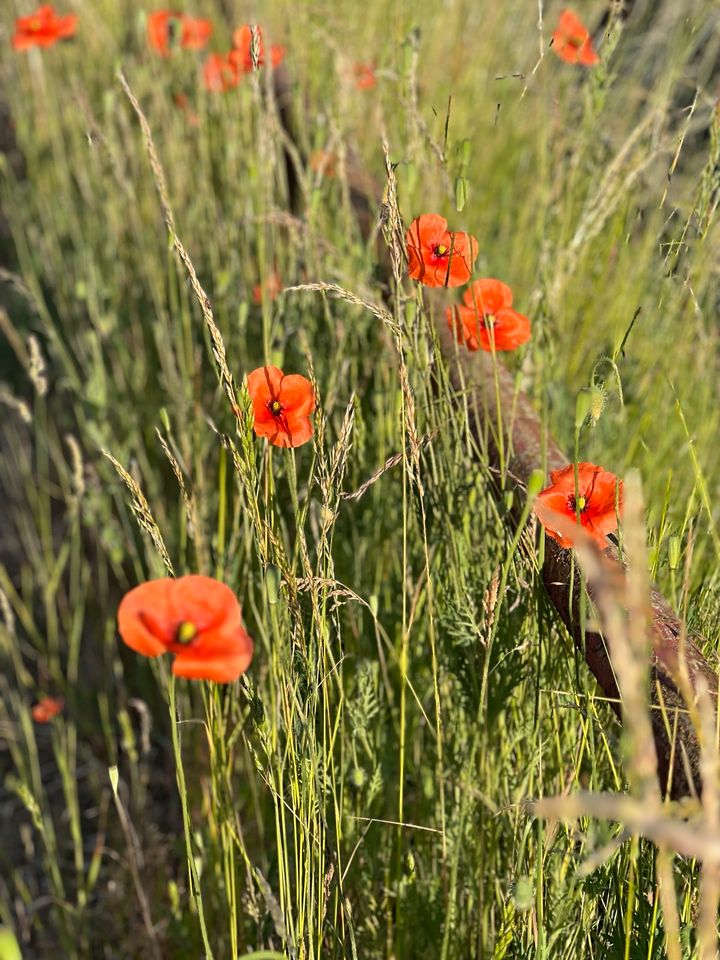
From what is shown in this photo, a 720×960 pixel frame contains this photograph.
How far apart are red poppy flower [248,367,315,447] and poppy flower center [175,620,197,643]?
0.24m

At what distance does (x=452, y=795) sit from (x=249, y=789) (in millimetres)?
382

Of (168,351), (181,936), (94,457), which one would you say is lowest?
(181,936)

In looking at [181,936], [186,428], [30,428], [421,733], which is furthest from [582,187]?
[30,428]

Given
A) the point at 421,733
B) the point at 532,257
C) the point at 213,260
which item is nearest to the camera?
the point at 421,733

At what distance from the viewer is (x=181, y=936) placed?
1.23 meters

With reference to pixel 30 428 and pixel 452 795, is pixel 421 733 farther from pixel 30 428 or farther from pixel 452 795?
pixel 30 428

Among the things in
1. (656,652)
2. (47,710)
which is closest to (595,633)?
(656,652)

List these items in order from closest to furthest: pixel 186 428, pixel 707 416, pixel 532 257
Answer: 1. pixel 186 428
2. pixel 707 416
3. pixel 532 257

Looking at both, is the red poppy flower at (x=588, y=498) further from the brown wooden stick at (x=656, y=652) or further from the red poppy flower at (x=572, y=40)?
the red poppy flower at (x=572, y=40)

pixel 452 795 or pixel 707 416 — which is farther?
pixel 707 416

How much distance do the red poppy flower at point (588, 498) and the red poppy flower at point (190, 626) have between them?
0.97ft

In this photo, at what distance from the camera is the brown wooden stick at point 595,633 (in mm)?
748

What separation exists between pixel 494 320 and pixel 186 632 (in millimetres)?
524

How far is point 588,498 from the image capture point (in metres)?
0.87
